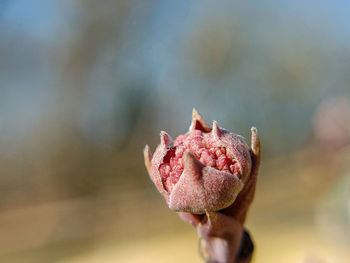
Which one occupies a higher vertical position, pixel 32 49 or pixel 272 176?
pixel 32 49

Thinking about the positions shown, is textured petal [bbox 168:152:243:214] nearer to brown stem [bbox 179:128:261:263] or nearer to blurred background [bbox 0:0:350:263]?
brown stem [bbox 179:128:261:263]

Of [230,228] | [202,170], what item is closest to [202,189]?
[202,170]

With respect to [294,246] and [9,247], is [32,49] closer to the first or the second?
[9,247]

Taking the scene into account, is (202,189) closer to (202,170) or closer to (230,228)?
(202,170)

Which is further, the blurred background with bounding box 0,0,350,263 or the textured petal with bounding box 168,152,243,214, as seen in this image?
the blurred background with bounding box 0,0,350,263

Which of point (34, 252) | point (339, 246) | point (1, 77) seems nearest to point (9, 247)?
point (34, 252)

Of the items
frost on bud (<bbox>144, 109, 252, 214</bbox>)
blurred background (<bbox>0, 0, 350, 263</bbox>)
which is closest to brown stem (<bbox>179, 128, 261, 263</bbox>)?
frost on bud (<bbox>144, 109, 252, 214</bbox>)

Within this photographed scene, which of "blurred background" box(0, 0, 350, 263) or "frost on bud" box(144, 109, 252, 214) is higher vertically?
"blurred background" box(0, 0, 350, 263)

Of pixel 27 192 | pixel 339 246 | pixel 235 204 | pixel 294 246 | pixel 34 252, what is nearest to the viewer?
pixel 235 204
